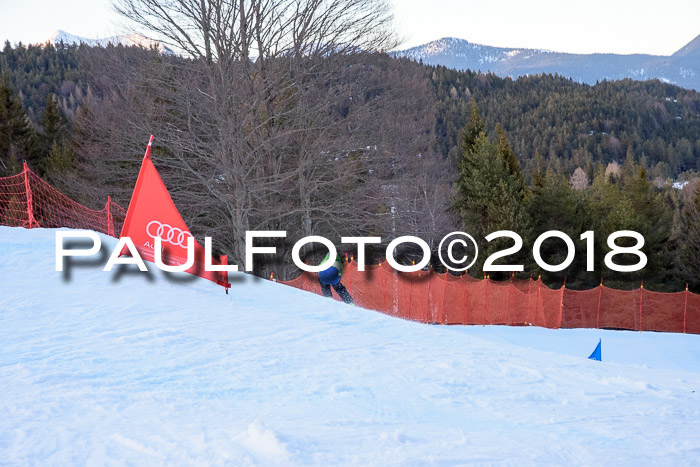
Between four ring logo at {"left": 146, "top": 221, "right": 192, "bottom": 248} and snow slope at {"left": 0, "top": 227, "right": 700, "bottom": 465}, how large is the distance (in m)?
0.83

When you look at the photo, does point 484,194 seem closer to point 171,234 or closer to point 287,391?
point 171,234

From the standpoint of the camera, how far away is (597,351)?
11117 mm

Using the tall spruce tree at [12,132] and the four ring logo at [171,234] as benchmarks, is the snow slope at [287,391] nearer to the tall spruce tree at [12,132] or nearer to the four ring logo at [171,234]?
the four ring logo at [171,234]

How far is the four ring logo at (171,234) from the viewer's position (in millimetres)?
8367

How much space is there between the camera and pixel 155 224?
839 cm

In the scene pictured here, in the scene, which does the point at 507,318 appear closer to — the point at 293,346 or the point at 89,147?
the point at 293,346

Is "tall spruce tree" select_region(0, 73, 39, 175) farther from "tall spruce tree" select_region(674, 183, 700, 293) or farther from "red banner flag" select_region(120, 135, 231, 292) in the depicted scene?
"tall spruce tree" select_region(674, 183, 700, 293)

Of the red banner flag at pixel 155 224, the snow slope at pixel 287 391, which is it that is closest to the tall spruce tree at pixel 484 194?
the red banner flag at pixel 155 224

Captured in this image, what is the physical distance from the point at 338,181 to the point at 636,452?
14366 mm

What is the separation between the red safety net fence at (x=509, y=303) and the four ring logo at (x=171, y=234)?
8735 mm

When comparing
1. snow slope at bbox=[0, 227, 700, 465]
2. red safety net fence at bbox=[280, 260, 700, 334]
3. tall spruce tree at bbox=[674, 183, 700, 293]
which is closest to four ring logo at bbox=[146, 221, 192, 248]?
snow slope at bbox=[0, 227, 700, 465]

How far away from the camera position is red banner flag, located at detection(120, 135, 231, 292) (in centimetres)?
830

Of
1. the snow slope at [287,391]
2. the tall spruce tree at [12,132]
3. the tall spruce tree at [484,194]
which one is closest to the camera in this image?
the snow slope at [287,391]

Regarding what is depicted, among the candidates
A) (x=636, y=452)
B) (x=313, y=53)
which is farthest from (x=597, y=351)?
(x=313, y=53)
